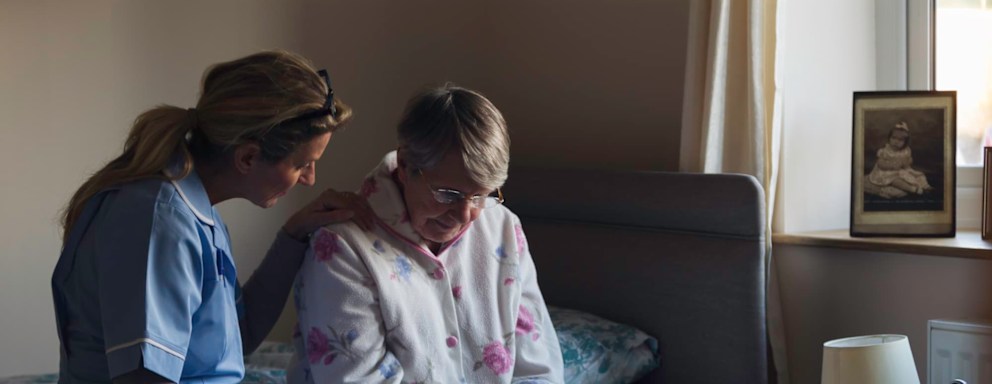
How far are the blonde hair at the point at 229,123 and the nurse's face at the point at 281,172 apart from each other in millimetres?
14

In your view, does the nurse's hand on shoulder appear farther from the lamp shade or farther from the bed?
the lamp shade

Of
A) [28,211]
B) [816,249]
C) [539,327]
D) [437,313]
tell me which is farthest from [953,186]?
[28,211]

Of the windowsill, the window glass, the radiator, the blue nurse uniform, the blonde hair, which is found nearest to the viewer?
the blue nurse uniform

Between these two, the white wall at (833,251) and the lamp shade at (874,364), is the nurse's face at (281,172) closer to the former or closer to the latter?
the lamp shade at (874,364)

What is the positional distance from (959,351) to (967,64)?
2.93ft

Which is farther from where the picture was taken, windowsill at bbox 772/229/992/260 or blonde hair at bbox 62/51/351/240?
windowsill at bbox 772/229/992/260

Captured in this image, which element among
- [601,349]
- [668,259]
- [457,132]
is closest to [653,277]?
[668,259]

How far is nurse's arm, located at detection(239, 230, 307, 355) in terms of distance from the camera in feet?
6.19

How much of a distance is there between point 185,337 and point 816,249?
160 centimetres

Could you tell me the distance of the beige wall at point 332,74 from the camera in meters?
2.51

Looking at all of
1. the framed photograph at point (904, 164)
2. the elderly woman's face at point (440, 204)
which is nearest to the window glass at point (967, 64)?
the framed photograph at point (904, 164)

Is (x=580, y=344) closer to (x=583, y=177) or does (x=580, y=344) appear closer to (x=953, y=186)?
(x=583, y=177)

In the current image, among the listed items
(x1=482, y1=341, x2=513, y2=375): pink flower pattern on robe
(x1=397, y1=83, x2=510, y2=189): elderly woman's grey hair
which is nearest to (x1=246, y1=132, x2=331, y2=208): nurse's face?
(x1=397, y1=83, x2=510, y2=189): elderly woman's grey hair

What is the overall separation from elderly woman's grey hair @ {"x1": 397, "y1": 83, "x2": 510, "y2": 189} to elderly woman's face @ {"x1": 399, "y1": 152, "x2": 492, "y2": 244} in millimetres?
16
